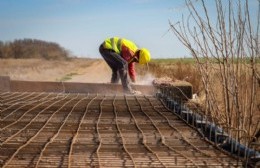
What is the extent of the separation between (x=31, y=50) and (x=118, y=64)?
192ft

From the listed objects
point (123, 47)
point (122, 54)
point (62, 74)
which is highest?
point (123, 47)

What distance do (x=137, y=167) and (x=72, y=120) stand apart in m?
2.28

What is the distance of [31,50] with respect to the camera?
224 ft

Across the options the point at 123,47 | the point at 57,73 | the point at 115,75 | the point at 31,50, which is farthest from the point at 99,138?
the point at 31,50

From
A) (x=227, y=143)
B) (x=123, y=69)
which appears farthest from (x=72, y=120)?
(x=123, y=69)

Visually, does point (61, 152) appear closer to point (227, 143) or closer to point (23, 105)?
point (227, 143)

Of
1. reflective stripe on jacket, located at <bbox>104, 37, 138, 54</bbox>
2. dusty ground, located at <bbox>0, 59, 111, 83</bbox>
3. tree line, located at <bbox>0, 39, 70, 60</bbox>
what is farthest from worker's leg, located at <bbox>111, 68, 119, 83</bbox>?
tree line, located at <bbox>0, 39, 70, 60</bbox>

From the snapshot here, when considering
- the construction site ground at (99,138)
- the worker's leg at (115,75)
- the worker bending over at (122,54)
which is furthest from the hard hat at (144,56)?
the construction site ground at (99,138)

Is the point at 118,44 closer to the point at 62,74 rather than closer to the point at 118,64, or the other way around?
the point at 118,64

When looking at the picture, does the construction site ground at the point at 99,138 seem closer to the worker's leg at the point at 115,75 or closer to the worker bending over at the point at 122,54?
the worker bending over at the point at 122,54

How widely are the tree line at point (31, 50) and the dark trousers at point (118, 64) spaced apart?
51.7 metres

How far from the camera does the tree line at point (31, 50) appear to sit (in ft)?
206

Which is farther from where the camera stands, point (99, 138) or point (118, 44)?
point (118, 44)

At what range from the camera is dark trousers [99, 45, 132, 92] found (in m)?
10.5
